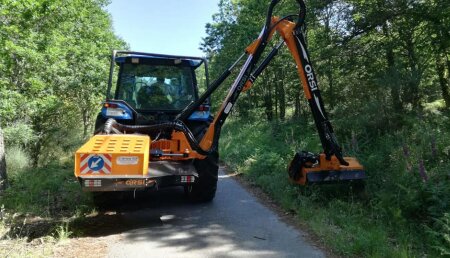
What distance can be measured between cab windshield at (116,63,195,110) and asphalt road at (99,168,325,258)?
1793mm

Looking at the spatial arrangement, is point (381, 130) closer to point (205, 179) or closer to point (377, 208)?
point (377, 208)

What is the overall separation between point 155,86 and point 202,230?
9.70 feet

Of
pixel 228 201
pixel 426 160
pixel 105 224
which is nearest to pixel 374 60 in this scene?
pixel 426 160

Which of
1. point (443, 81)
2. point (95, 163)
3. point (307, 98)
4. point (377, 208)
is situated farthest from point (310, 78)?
point (443, 81)

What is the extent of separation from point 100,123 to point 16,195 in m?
2.13

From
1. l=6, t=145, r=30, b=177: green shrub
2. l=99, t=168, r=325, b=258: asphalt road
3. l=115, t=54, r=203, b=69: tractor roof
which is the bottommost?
l=99, t=168, r=325, b=258: asphalt road

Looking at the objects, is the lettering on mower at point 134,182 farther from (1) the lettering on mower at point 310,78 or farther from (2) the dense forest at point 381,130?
(1) the lettering on mower at point 310,78

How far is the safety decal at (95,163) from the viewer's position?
484cm

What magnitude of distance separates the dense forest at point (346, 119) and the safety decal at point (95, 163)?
187 cm

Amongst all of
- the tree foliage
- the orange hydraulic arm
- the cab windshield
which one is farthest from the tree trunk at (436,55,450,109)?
the tree foliage

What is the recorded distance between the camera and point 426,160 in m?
6.49

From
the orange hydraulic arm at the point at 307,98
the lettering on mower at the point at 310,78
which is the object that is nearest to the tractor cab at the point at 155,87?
the orange hydraulic arm at the point at 307,98

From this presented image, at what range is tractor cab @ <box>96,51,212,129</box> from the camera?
22.8 ft

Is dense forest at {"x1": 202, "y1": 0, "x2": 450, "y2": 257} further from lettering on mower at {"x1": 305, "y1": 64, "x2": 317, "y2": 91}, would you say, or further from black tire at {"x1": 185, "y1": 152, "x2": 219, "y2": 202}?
lettering on mower at {"x1": 305, "y1": 64, "x2": 317, "y2": 91}
